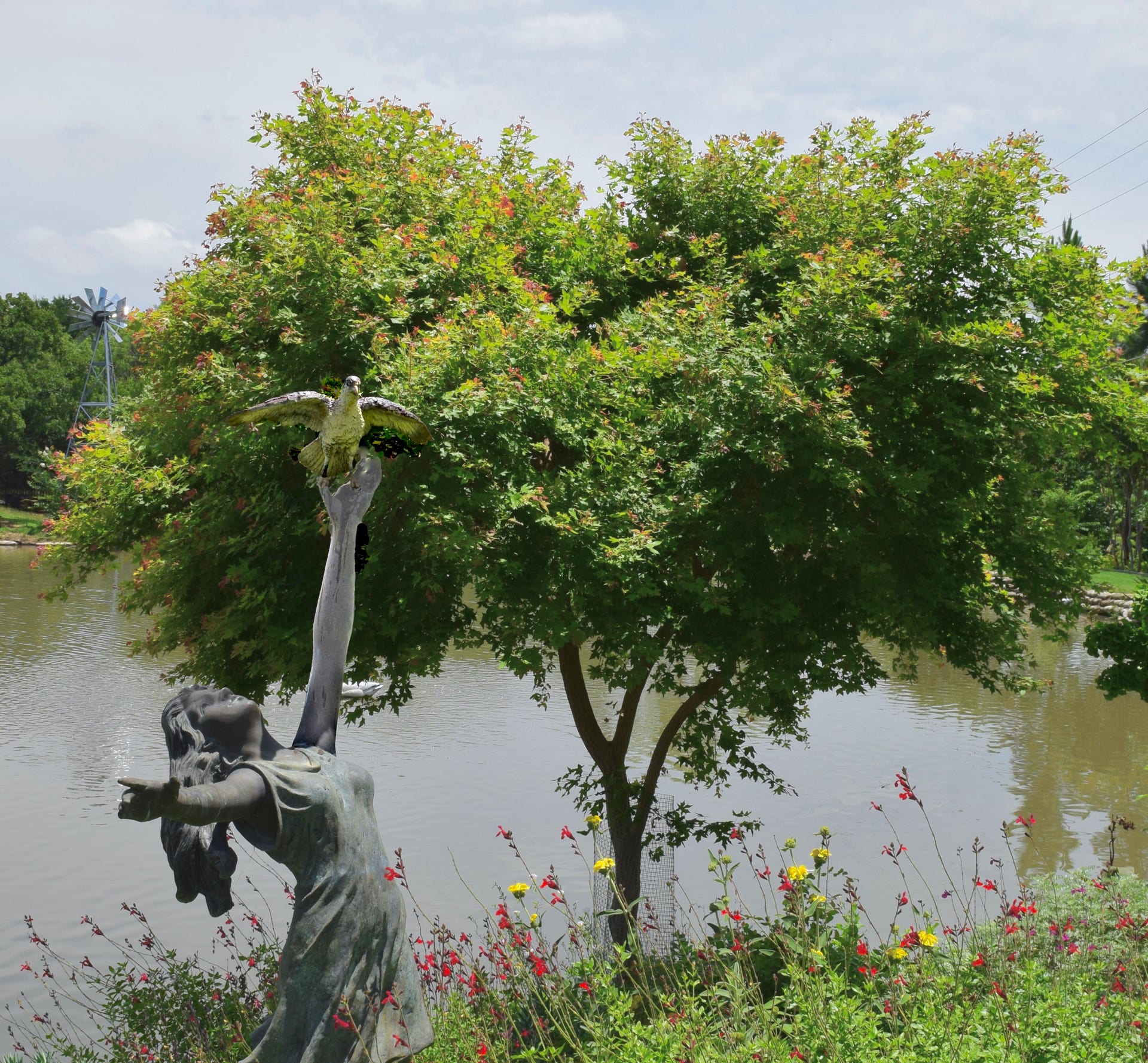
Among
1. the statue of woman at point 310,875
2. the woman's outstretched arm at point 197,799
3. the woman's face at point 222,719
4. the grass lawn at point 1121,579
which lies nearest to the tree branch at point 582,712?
the statue of woman at point 310,875

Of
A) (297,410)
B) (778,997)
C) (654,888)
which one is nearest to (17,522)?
(654,888)

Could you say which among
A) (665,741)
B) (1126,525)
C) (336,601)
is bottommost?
(665,741)

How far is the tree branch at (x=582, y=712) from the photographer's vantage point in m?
10.5

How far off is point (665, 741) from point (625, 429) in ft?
12.8

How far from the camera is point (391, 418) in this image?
4.48 metres

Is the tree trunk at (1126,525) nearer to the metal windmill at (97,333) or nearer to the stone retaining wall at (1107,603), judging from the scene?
the stone retaining wall at (1107,603)

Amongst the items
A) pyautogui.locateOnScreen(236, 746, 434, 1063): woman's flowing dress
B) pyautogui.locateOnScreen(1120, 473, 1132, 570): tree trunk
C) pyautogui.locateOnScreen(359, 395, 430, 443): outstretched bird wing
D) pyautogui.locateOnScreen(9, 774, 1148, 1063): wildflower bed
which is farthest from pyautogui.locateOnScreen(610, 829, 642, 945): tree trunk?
pyautogui.locateOnScreen(1120, 473, 1132, 570): tree trunk

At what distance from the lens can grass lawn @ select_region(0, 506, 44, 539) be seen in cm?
5597

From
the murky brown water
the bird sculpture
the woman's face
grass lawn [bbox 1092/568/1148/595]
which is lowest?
the murky brown water

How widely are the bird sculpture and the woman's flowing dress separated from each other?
1.24 meters

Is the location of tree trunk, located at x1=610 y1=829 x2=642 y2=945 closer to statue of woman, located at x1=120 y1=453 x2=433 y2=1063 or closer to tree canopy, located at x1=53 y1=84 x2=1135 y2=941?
tree canopy, located at x1=53 y1=84 x2=1135 y2=941

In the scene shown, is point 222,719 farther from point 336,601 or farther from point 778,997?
point 778,997

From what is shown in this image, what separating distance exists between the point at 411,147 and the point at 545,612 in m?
4.86

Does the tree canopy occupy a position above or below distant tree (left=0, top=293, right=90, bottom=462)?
below
